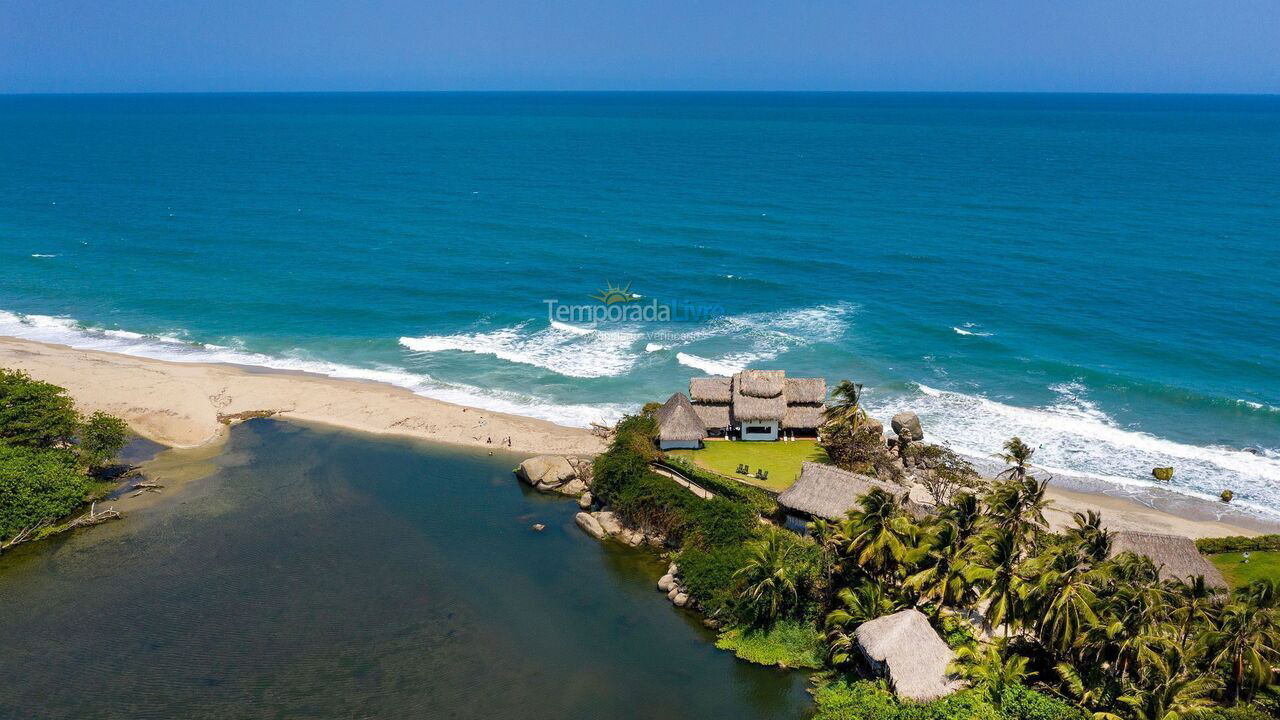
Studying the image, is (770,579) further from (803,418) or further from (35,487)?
(35,487)

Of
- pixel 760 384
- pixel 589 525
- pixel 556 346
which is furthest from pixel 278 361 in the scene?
pixel 760 384

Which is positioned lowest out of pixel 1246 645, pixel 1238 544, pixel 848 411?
pixel 1238 544

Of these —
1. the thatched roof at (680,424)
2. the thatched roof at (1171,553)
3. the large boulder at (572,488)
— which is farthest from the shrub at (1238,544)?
the large boulder at (572,488)

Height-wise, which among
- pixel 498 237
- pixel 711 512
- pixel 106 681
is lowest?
pixel 106 681

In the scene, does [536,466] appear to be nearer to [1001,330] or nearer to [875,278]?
[1001,330]

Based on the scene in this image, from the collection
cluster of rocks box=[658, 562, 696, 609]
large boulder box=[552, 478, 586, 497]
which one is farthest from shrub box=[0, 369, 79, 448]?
cluster of rocks box=[658, 562, 696, 609]

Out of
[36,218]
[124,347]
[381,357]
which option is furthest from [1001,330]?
[36,218]

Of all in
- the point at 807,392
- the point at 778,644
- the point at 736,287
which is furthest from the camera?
the point at 736,287
